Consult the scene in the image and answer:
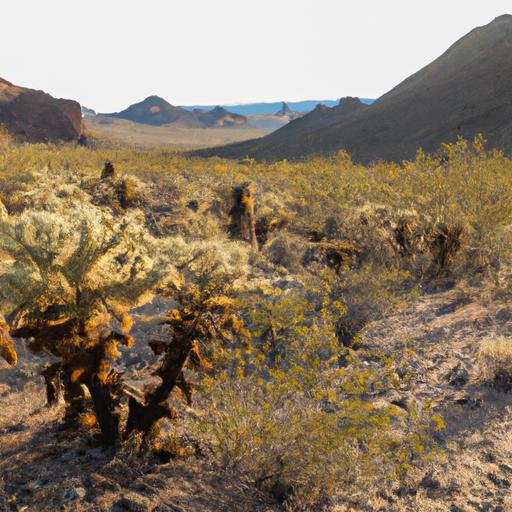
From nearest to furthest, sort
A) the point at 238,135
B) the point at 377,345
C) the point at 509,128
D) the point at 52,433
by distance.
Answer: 1. the point at 52,433
2. the point at 377,345
3. the point at 509,128
4. the point at 238,135

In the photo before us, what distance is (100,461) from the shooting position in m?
3.78

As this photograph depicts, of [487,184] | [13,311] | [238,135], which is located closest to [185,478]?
[13,311]

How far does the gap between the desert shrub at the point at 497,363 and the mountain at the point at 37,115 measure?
55.2 meters

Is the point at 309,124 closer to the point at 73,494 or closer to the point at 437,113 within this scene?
the point at 437,113

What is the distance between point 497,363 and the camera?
582cm

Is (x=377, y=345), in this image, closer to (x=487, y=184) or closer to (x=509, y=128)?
(x=487, y=184)

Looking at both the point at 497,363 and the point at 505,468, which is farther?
the point at 497,363

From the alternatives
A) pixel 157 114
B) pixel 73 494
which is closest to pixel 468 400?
pixel 73 494

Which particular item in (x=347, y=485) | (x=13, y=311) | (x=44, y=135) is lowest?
(x=347, y=485)

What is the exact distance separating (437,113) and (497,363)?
1990 inches

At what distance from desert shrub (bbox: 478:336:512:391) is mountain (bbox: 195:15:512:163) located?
3299 centimetres

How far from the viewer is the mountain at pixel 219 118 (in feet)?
539

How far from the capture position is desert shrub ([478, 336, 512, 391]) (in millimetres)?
5673

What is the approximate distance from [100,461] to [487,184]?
9.15m
